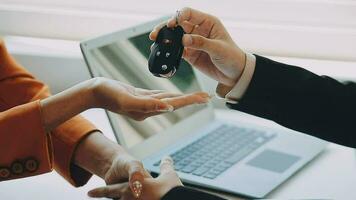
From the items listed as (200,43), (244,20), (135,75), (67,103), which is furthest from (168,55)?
(244,20)

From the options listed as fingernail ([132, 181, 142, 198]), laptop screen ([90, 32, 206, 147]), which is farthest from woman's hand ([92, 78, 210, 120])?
laptop screen ([90, 32, 206, 147])

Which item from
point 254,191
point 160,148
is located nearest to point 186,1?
point 160,148

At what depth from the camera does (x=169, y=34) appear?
3.41ft

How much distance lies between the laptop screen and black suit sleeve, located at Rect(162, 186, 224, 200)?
9.5 inches

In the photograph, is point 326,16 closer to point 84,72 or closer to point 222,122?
point 222,122

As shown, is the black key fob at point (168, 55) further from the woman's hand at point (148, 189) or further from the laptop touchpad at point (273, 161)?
the laptop touchpad at point (273, 161)

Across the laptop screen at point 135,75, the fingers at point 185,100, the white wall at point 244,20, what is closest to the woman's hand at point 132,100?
the fingers at point 185,100

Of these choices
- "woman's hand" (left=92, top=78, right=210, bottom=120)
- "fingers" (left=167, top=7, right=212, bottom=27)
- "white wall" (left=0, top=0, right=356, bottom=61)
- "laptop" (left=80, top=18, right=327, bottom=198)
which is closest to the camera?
"woman's hand" (left=92, top=78, right=210, bottom=120)

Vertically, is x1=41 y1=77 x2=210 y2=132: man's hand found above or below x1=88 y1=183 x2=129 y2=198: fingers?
above

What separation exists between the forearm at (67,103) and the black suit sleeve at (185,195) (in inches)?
7.1

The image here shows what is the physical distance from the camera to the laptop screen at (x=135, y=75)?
3.98 feet

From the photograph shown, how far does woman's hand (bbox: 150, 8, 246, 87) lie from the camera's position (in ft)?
3.46

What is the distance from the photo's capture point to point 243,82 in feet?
3.59

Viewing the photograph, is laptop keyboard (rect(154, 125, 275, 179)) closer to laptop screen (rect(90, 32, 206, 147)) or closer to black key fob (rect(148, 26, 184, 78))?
laptop screen (rect(90, 32, 206, 147))
